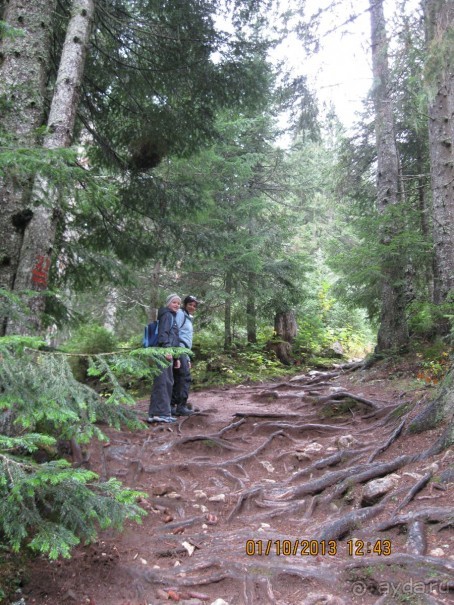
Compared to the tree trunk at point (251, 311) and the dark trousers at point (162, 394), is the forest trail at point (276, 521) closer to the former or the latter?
the dark trousers at point (162, 394)

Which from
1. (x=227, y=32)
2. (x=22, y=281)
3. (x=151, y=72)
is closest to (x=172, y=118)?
(x=151, y=72)

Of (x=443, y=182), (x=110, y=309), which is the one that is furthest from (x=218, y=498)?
(x=110, y=309)

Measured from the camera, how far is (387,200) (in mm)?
10859

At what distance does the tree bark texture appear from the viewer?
4.87 metres

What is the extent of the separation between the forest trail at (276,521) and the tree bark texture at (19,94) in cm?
301

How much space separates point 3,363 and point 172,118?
611cm

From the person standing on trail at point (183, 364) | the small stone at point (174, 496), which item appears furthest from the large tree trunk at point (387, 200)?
the small stone at point (174, 496)

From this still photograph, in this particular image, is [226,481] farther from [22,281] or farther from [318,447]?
[22,281]

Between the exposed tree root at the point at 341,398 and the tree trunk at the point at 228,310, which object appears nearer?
the exposed tree root at the point at 341,398

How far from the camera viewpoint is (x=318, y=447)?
6.09 metres

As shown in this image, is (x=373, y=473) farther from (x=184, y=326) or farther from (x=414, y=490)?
(x=184, y=326)
